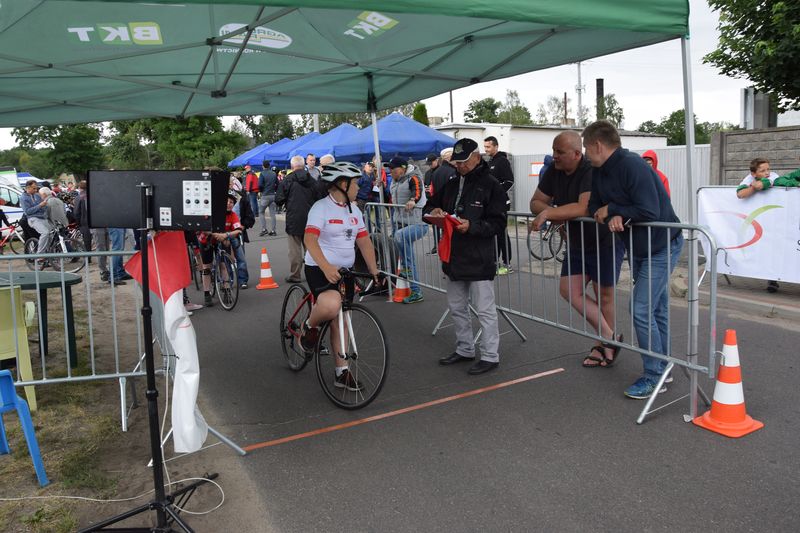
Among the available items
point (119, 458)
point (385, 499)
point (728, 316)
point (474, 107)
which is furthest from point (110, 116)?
point (474, 107)

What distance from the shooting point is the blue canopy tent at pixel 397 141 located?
14.8 m

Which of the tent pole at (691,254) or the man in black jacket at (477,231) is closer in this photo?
the tent pole at (691,254)

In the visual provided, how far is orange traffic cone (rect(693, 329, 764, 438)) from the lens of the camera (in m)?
4.14

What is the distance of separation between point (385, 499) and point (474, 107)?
7921cm

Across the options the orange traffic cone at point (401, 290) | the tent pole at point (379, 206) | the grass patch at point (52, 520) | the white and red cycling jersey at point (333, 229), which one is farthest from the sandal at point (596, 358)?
the grass patch at point (52, 520)

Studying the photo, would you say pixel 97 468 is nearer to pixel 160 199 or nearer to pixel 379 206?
pixel 160 199

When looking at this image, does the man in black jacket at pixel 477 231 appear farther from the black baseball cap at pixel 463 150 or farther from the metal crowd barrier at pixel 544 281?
the metal crowd barrier at pixel 544 281

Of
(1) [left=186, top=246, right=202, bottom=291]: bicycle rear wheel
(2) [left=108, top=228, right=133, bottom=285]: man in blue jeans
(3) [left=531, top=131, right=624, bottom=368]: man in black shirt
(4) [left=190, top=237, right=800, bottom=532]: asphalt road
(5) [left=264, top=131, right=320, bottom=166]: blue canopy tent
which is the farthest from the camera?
(5) [left=264, top=131, right=320, bottom=166]: blue canopy tent

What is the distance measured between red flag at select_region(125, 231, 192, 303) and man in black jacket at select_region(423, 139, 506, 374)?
7.72ft

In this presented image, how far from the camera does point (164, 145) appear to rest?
44875mm

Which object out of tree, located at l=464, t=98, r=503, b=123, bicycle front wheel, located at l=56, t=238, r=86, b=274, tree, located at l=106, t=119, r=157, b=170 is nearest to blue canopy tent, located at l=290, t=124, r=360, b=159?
bicycle front wheel, located at l=56, t=238, r=86, b=274

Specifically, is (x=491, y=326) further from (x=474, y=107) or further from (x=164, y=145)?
(x=474, y=107)

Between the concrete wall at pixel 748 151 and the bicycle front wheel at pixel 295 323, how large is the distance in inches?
373

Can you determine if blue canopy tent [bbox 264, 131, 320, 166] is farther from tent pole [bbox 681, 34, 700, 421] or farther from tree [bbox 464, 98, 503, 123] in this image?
tree [bbox 464, 98, 503, 123]
